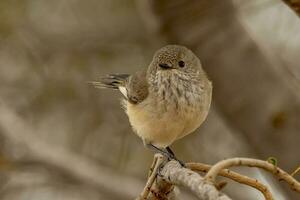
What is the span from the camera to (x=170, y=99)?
12.1 feet

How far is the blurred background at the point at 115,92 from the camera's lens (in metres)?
4.65

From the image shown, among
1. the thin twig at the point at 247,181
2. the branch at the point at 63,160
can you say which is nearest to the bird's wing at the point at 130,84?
the branch at the point at 63,160

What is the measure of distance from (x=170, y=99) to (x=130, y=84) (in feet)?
1.49

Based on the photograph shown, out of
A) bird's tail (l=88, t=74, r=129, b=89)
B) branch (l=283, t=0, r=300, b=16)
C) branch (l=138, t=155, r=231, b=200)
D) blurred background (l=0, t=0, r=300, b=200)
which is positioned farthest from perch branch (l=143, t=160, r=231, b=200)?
blurred background (l=0, t=0, r=300, b=200)

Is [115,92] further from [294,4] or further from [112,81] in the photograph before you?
[294,4]

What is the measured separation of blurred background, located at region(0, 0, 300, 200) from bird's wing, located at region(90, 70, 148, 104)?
672 millimetres

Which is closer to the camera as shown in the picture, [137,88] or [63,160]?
[137,88]

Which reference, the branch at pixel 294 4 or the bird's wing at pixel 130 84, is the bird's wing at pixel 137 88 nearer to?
the bird's wing at pixel 130 84

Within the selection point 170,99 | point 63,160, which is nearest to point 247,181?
point 170,99

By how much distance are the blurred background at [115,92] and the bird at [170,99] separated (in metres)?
0.85

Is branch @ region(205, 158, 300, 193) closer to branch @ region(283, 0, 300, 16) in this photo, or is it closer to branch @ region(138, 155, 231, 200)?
branch @ region(138, 155, 231, 200)

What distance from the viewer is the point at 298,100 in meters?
4.53

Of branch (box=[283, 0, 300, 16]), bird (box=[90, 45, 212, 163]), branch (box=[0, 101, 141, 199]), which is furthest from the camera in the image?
branch (box=[0, 101, 141, 199])

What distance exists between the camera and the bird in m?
3.57
